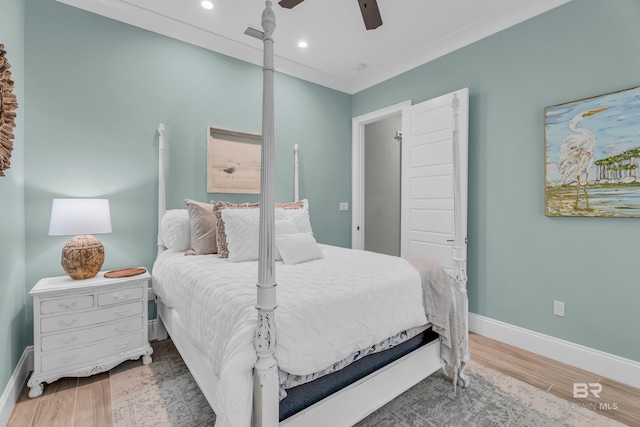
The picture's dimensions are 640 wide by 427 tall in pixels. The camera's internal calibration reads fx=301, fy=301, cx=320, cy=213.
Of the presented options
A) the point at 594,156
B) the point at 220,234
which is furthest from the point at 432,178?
the point at 220,234

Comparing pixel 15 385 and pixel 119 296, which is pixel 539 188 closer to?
pixel 119 296

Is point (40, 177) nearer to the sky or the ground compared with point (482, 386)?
nearer to the sky

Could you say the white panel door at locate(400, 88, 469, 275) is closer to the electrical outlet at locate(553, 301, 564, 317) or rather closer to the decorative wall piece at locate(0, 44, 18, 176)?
the electrical outlet at locate(553, 301, 564, 317)

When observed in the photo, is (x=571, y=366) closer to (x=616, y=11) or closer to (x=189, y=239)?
(x=616, y=11)

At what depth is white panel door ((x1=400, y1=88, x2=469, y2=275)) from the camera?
2.82m

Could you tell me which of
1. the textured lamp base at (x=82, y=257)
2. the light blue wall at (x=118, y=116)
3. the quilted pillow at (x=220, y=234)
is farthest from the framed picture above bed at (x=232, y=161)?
the textured lamp base at (x=82, y=257)

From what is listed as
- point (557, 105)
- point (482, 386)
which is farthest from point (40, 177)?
point (557, 105)

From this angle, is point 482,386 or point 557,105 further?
point 557,105

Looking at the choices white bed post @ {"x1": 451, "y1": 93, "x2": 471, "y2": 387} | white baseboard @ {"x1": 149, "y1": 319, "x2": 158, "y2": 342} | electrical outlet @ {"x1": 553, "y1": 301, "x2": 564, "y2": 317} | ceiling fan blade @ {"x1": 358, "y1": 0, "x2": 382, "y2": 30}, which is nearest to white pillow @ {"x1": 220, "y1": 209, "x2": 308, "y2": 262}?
white baseboard @ {"x1": 149, "y1": 319, "x2": 158, "y2": 342}

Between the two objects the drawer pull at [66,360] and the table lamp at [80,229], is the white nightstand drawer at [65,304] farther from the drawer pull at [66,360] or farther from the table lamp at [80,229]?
the drawer pull at [66,360]

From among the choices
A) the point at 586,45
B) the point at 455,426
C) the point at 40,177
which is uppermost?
the point at 586,45

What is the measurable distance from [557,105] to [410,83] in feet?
5.00

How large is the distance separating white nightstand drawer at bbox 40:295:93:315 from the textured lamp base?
0.65 ft

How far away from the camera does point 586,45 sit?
220 centimetres
